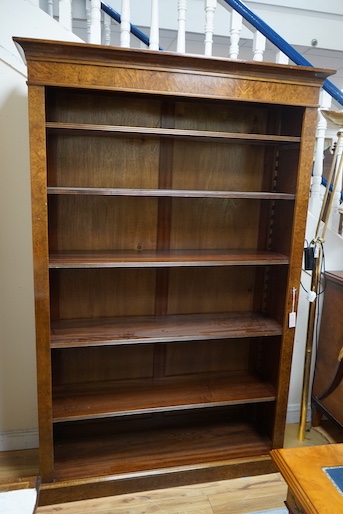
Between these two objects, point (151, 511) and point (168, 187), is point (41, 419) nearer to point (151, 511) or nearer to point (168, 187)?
point (151, 511)

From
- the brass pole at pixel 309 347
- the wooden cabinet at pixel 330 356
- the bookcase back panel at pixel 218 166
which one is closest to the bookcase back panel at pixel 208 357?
the brass pole at pixel 309 347

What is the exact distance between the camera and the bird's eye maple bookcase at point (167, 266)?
1.64m

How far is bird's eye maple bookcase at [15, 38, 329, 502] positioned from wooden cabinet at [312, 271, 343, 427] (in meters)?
0.34

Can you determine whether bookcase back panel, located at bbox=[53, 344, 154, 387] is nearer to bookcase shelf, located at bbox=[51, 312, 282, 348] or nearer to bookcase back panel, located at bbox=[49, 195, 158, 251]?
bookcase shelf, located at bbox=[51, 312, 282, 348]

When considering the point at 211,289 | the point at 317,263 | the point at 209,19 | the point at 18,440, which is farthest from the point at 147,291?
the point at 209,19

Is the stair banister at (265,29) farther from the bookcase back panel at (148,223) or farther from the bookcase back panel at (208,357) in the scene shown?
the bookcase back panel at (208,357)

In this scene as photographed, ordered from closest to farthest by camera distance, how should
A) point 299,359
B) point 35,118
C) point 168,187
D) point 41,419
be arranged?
point 35,118 < point 41,419 < point 168,187 < point 299,359

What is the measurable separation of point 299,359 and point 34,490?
1694 mm

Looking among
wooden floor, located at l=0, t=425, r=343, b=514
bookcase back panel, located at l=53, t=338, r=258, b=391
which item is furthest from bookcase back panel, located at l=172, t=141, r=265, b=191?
wooden floor, located at l=0, t=425, r=343, b=514

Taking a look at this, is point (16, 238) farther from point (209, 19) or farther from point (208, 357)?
point (209, 19)

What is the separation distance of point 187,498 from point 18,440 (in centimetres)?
94

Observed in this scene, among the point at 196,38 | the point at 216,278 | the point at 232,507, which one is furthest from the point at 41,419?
the point at 196,38

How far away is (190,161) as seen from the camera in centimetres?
195

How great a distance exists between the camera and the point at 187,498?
1783mm
